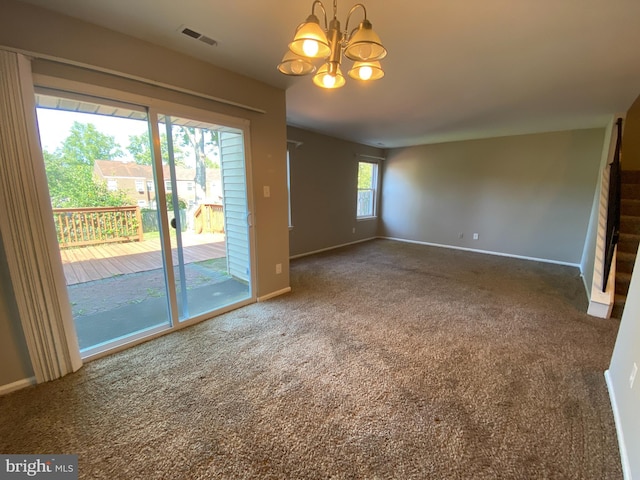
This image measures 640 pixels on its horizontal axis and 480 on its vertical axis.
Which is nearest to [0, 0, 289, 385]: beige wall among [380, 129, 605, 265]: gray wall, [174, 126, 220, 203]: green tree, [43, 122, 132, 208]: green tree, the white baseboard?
[174, 126, 220, 203]: green tree

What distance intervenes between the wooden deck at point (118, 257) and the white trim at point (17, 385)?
0.68m

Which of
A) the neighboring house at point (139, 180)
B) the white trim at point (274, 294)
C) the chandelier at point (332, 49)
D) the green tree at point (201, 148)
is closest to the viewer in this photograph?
the chandelier at point (332, 49)

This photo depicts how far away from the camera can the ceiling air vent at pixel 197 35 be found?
1862 millimetres

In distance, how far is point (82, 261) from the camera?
7.14 feet

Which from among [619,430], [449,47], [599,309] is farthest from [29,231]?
[599,309]

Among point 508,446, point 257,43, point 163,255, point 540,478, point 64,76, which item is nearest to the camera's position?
point 540,478

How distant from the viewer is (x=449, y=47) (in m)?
2.01

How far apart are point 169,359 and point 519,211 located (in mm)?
6023

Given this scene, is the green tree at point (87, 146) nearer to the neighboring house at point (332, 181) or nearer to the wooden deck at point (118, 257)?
the neighboring house at point (332, 181)

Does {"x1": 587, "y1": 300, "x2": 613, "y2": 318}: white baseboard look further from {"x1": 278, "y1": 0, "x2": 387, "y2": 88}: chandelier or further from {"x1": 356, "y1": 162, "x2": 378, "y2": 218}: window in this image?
{"x1": 356, "y1": 162, "x2": 378, "y2": 218}: window

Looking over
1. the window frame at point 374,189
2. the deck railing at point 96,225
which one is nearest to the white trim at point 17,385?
the deck railing at point 96,225

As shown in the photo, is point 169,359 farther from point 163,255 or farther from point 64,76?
point 64,76

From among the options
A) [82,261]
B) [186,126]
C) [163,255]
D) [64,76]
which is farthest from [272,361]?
[64,76]

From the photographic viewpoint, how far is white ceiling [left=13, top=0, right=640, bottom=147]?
5.27 ft
